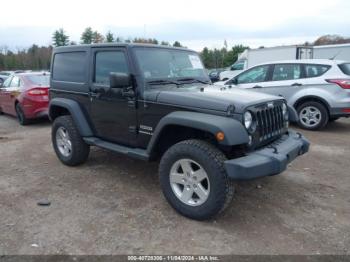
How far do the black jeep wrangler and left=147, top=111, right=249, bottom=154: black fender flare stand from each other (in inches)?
0.4

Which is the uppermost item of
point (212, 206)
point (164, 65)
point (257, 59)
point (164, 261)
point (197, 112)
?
point (257, 59)

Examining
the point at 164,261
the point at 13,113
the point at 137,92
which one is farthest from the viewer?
the point at 13,113

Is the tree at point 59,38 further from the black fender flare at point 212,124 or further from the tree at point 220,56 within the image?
the black fender flare at point 212,124

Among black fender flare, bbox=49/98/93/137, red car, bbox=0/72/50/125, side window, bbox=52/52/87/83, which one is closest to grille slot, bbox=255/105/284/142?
black fender flare, bbox=49/98/93/137

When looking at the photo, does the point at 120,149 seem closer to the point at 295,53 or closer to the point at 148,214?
the point at 148,214

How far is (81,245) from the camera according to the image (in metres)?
3.28

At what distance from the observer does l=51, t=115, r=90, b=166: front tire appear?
207 inches

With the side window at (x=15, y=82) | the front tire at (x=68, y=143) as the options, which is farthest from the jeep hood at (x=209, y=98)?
the side window at (x=15, y=82)

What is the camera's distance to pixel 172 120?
12.2 feet

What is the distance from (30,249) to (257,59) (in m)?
17.4

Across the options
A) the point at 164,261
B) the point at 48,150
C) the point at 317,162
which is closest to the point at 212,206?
the point at 164,261

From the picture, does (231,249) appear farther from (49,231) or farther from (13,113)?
(13,113)

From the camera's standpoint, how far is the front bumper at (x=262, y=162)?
322 centimetres

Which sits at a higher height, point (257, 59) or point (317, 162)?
point (257, 59)
